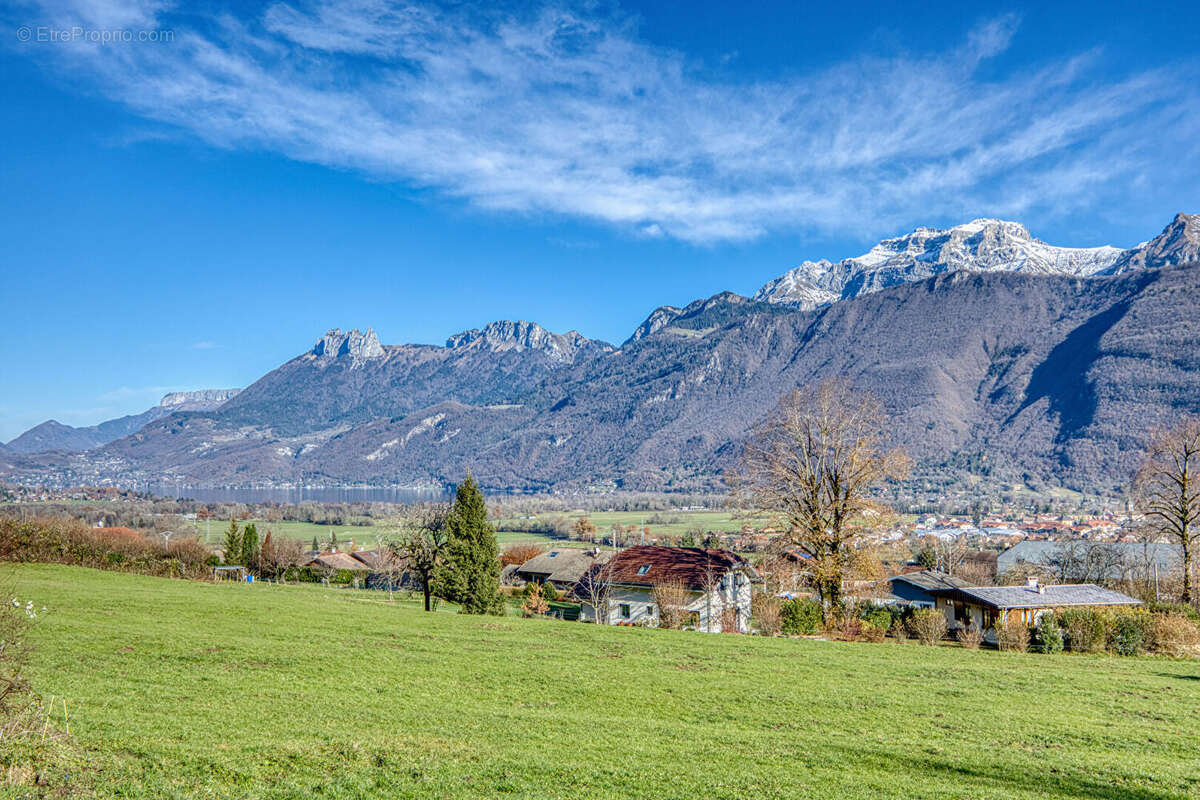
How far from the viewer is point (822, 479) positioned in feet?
109

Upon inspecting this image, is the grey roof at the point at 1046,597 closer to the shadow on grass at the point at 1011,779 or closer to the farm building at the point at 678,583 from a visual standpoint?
the farm building at the point at 678,583

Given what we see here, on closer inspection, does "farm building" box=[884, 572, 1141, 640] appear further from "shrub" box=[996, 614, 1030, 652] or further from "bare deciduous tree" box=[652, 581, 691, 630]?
"bare deciduous tree" box=[652, 581, 691, 630]

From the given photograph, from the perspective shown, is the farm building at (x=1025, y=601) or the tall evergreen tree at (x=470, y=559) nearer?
the tall evergreen tree at (x=470, y=559)

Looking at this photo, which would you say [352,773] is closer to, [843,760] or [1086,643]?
[843,760]

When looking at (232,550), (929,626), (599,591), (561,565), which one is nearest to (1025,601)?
(929,626)

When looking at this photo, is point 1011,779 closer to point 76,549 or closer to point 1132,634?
point 1132,634

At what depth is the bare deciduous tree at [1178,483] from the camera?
125 feet

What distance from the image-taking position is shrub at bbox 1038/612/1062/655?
28.8 metres

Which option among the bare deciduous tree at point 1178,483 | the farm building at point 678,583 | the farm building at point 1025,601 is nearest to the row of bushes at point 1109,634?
the farm building at point 1025,601

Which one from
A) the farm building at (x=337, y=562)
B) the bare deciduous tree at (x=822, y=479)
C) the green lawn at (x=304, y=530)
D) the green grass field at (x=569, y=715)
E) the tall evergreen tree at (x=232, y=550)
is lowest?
the farm building at (x=337, y=562)

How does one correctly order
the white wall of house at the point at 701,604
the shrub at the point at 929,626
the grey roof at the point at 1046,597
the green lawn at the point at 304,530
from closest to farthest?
the shrub at the point at 929,626, the grey roof at the point at 1046,597, the white wall of house at the point at 701,604, the green lawn at the point at 304,530

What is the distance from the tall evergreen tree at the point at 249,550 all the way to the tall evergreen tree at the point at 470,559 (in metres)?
39.5

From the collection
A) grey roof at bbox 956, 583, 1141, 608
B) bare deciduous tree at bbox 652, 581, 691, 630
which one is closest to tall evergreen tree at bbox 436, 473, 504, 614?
bare deciduous tree at bbox 652, 581, 691, 630

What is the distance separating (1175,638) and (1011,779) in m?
24.6
